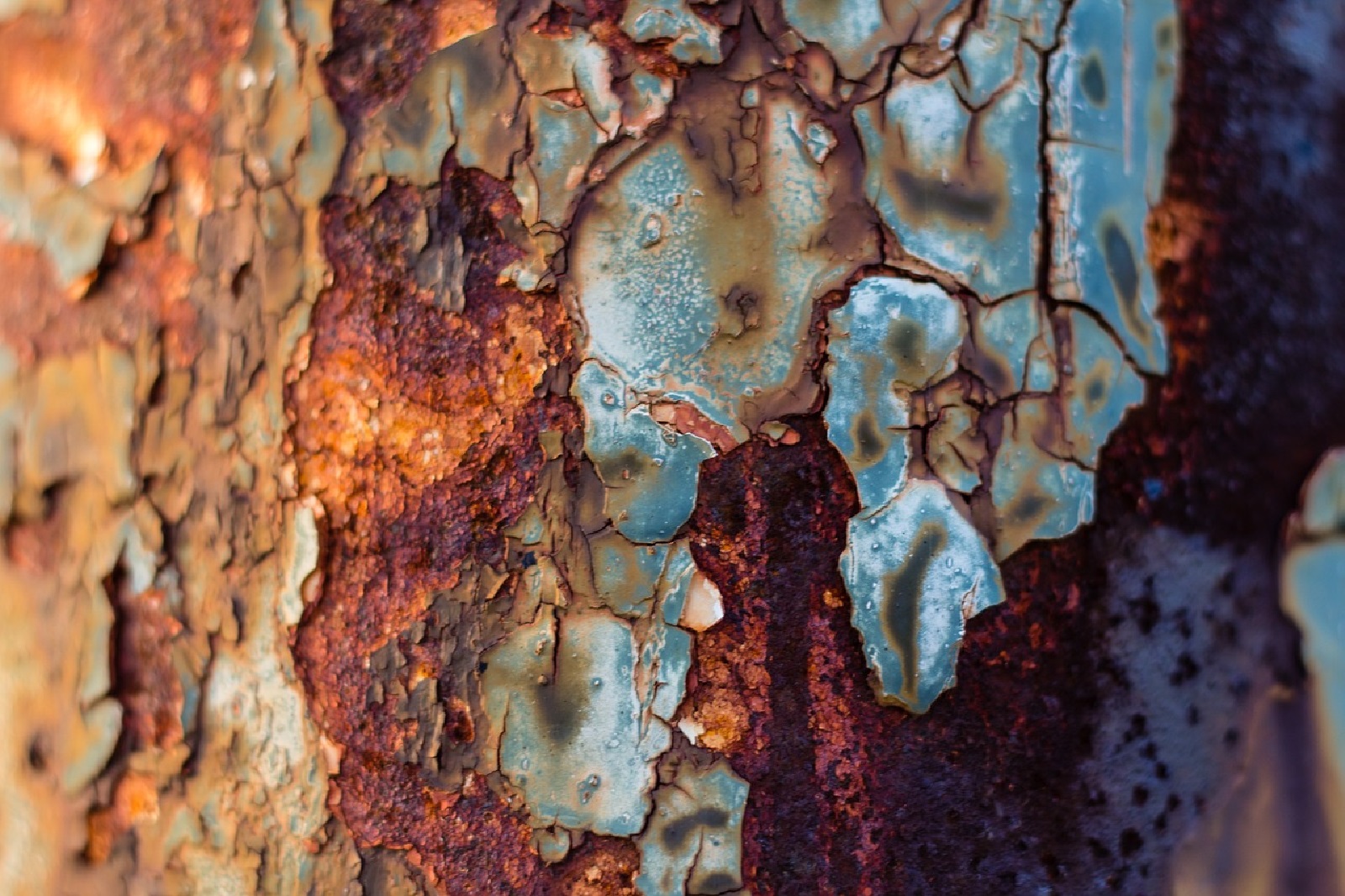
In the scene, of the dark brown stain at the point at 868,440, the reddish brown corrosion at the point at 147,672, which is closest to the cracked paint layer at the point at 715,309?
the dark brown stain at the point at 868,440

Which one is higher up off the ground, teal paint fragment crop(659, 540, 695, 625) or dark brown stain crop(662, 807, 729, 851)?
teal paint fragment crop(659, 540, 695, 625)

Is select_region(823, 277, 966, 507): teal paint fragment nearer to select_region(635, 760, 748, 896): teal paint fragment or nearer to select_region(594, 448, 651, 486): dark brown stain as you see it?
select_region(594, 448, 651, 486): dark brown stain

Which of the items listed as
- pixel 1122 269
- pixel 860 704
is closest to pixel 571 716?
pixel 860 704

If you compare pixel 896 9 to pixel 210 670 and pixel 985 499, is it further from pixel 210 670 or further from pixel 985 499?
pixel 210 670

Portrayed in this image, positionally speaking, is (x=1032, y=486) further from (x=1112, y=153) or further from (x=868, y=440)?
(x=1112, y=153)

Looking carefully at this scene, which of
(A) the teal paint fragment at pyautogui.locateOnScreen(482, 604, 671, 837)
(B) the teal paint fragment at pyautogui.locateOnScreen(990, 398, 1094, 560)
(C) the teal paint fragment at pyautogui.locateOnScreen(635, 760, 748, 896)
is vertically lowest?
(C) the teal paint fragment at pyautogui.locateOnScreen(635, 760, 748, 896)

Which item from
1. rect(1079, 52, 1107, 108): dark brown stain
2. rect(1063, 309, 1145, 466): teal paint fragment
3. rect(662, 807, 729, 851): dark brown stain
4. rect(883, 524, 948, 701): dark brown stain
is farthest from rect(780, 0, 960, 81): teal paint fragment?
rect(662, 807, 729, 851): dark brown stain
